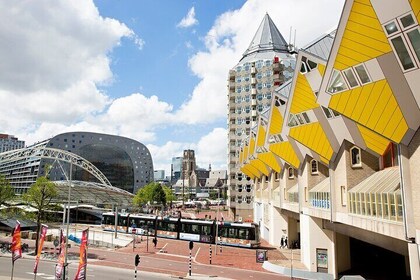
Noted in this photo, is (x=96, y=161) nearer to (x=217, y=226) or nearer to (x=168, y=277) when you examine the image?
(x=217, y=226)

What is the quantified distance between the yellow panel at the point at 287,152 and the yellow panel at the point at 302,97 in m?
7.17

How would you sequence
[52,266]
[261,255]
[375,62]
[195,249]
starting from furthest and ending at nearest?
[195,249], [52,266], [261,255], [375,62]

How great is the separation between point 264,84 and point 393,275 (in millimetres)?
65347

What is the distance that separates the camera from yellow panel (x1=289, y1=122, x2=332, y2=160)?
24.7 m

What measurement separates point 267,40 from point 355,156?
268 feet

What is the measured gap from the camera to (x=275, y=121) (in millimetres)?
34812

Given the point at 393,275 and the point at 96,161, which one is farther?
the point at 96,161

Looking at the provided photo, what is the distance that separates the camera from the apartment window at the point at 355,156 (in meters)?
22.4

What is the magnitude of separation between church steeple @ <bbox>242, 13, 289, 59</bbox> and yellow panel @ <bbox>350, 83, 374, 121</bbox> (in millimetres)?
82939

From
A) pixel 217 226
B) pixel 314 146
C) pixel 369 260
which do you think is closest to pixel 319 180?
pixel 314 146

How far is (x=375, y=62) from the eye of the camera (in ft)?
48.8

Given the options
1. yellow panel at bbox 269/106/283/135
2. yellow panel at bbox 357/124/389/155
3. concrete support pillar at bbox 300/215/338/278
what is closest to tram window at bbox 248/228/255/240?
concrete support pillar at bbox 300/215/338/278

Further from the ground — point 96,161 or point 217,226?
point 96,161

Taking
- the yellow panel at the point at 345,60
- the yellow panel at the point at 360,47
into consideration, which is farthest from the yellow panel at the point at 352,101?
the yellow panel at the point at 360,47
